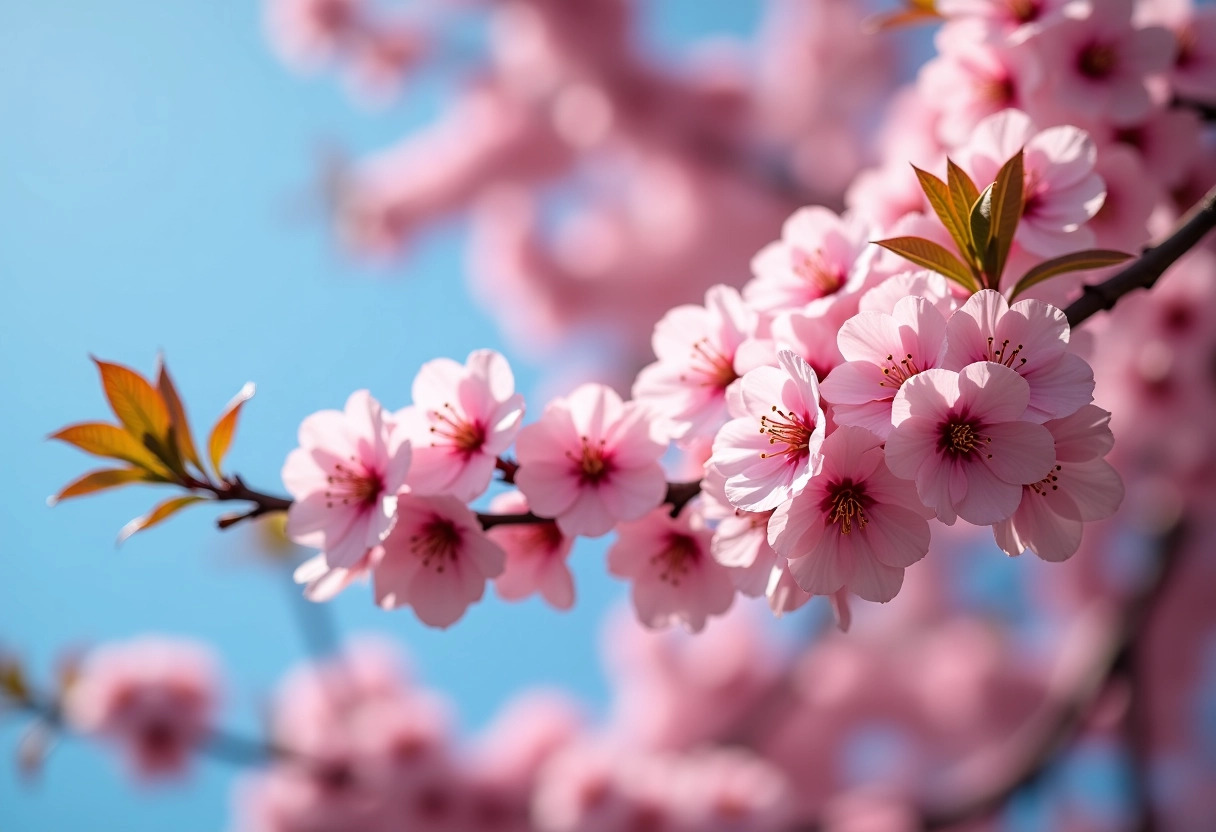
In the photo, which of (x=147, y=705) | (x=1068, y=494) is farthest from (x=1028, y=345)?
(x=147, y=705)

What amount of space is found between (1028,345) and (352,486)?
48cm

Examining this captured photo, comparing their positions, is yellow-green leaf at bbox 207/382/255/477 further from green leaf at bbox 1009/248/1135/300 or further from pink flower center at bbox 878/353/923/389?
green leaf at bbox 1009/248/1135/300

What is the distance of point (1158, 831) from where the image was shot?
82.7 inches

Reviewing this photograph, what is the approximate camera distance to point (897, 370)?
18.9 inches

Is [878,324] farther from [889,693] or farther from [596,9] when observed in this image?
[889,693]

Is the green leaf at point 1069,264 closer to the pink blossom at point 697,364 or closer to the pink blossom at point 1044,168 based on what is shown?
the pink blossom at point 1044,168

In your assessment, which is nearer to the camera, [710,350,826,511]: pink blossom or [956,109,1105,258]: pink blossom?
[710,350,826,511]: pink blossom

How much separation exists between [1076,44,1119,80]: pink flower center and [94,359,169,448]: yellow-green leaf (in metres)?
0.89

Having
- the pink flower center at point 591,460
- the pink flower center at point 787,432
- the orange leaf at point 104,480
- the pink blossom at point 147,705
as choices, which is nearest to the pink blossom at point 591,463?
the pink flower center at point 591,460

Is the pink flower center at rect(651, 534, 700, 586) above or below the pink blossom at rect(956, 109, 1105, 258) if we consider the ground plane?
below

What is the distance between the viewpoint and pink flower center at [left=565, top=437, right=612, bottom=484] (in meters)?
0.59

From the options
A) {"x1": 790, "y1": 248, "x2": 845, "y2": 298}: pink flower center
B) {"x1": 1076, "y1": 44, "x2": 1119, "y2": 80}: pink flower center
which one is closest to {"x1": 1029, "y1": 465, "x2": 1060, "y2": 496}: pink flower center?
{"x1": 790, "y1": 248, "x2": 845, "y2": 298}: pink flower center

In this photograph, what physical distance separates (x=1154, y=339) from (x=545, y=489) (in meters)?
1.64

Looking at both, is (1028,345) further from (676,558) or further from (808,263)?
(676,558)
